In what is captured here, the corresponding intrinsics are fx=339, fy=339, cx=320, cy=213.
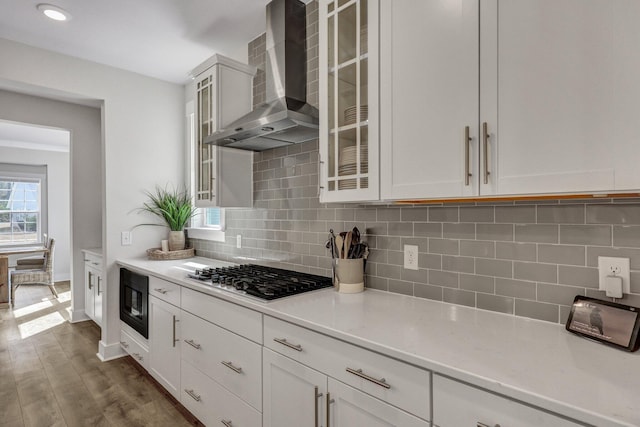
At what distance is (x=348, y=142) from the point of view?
5.43 ft

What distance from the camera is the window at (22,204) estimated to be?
6.49 meters

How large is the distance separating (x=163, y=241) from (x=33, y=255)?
5336 millimetres

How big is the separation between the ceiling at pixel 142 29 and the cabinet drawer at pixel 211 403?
7.83 ft

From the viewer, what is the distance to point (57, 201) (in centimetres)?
684

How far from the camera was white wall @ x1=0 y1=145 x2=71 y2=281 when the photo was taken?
6629mm

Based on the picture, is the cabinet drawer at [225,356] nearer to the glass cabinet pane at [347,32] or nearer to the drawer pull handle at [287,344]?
the drawer pull handle at [287,344]

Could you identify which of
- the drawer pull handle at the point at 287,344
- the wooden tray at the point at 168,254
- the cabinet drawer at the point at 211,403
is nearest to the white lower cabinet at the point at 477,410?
the drawer pull handle at the point at 287,344

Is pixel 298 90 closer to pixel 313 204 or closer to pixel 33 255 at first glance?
pixel 313 204

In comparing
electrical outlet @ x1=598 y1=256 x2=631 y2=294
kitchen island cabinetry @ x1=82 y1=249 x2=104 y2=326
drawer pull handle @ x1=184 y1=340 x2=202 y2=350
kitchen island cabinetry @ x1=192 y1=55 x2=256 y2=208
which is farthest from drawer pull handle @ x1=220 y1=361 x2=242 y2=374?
kitchen island cabinetry @ x1=82 y1=249 x2=104 y2=326

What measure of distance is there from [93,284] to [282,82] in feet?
10.8

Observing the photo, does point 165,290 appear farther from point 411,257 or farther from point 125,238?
point 411,257

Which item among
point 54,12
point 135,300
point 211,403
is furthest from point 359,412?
point 54,12

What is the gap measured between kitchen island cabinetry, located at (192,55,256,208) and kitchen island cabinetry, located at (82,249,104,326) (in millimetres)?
1793

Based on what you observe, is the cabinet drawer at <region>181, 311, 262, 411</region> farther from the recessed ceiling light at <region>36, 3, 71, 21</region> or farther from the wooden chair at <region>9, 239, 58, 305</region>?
the wooden chair at <region>9, 239, 58, 305</region>
